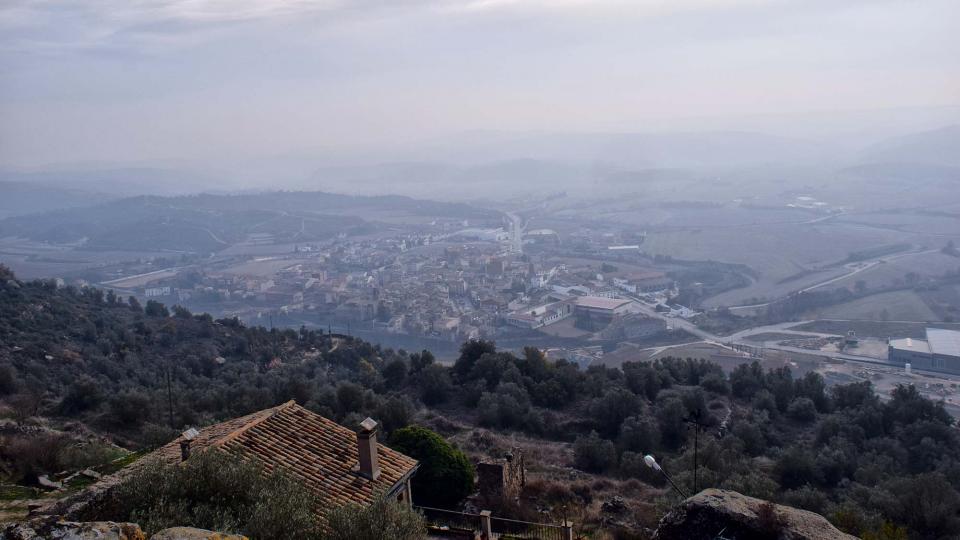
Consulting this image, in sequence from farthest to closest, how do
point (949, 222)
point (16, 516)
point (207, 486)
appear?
point (949, 222) < point (16, 516) < point (207, 486)

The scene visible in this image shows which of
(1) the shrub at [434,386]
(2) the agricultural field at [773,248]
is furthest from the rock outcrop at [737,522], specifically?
(2) the agricultural field at [773,248]

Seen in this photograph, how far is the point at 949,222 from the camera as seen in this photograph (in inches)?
1721

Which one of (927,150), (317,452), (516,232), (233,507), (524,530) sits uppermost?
(927,150)

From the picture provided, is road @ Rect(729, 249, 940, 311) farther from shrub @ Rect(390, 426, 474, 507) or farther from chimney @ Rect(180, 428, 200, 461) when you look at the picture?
chimney @ Rect(180, 428, 200, 461)

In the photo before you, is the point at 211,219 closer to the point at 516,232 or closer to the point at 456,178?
the point at 516,232

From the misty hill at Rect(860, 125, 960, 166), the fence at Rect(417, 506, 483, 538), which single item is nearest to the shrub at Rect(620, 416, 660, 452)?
the fence at Rect(417, 506, 483, 538)

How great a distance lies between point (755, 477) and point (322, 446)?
6.09 meters

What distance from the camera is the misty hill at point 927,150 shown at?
66.9 metres

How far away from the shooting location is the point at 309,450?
25.9 ft

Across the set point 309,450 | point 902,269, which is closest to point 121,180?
point 902,269

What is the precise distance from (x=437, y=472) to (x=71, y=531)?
6.73 meters

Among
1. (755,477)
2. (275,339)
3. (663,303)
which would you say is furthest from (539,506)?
(663,303)

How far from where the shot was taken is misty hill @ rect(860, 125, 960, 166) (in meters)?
66.9

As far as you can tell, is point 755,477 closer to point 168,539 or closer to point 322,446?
point 322,446
